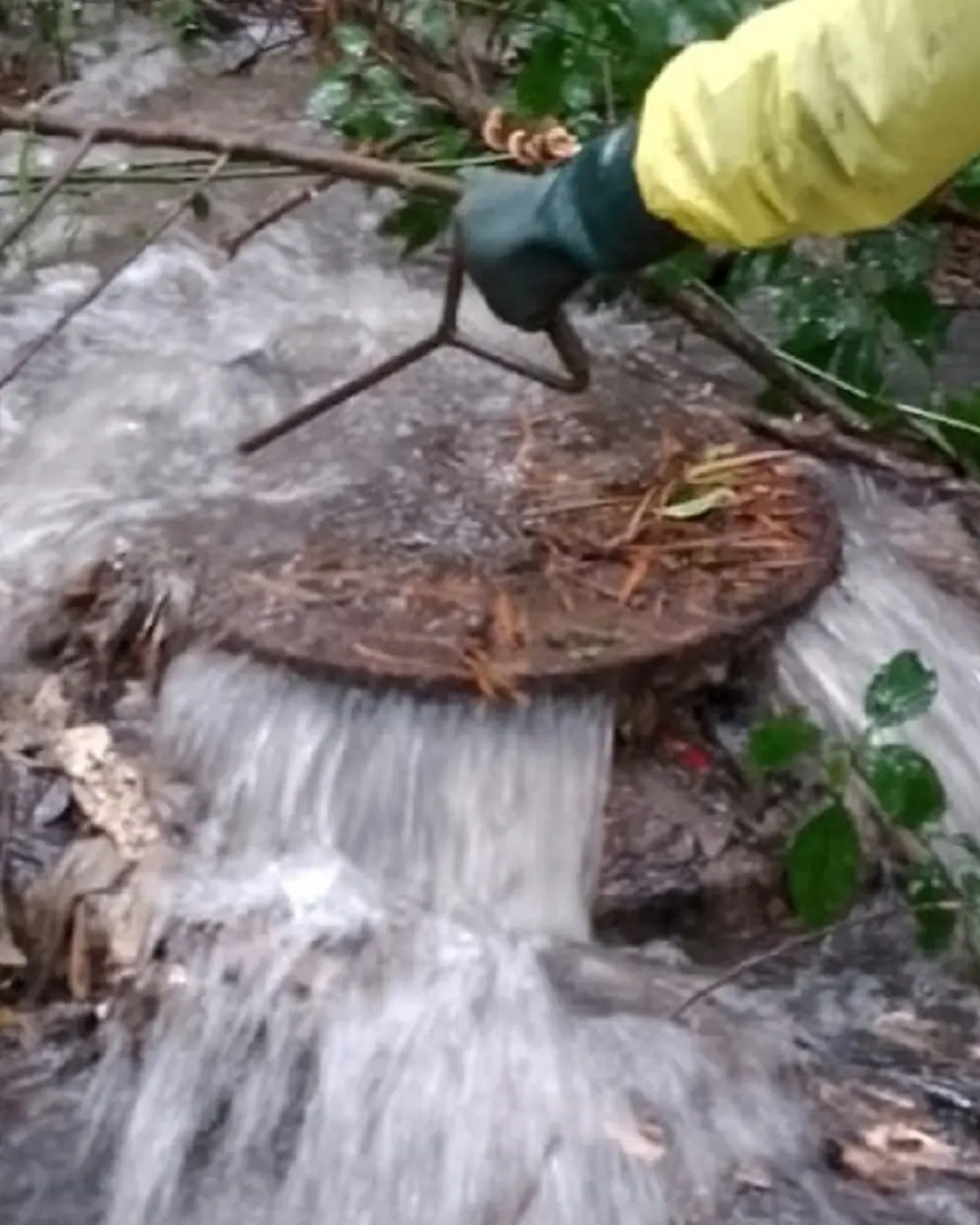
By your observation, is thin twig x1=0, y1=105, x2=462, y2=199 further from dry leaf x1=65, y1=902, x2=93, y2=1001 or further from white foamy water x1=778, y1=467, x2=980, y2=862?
dry leaf x1=65, y1=902, x2=93, y2=1001

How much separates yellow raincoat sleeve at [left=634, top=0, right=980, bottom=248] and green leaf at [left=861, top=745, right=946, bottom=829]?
0.45 metres

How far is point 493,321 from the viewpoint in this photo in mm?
2709

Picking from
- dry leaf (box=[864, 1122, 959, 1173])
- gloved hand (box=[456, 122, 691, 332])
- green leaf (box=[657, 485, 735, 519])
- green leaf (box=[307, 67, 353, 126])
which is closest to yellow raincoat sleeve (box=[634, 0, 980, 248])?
gloved hand (box=[456, 122, 691, 332])

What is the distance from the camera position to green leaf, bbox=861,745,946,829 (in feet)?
5.99

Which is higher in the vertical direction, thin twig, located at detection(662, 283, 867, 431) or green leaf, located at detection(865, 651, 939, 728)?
green leaf, located at detection(865, 651, 939, 728)

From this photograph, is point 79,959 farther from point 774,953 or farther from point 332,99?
point 332,99

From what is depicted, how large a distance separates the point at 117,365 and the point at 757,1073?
4.06 ft

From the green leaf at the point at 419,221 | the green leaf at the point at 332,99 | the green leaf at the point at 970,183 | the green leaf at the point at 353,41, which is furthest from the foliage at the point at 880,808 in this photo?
the green leaf at the point at 353,41

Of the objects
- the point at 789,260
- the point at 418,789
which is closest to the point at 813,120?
the point at 418,789

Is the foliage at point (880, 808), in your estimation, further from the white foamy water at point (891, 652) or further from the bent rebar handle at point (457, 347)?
the bent rebar handle at point (457, 347)

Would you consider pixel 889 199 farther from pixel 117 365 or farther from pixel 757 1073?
pixel 117 365

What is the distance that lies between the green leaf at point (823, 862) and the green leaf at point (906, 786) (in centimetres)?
4

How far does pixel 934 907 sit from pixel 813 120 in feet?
2.26

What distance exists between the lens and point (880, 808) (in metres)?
1.94
